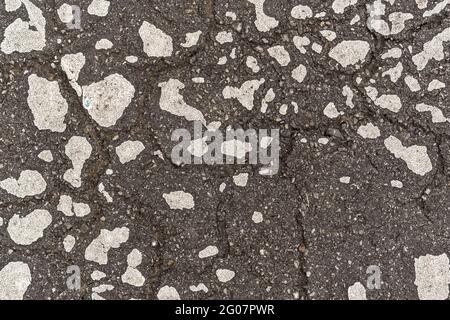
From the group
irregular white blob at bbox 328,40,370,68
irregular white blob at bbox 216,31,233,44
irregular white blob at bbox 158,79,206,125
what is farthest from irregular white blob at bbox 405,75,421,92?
irregular white blob at bbox 158,79,206,125

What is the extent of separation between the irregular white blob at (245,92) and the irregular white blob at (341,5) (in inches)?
16.1

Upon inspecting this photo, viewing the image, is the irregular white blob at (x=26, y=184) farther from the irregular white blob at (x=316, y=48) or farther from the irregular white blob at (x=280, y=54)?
the irregular white blob at (x=316, y=48)

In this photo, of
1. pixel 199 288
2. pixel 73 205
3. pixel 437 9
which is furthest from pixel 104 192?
pixel 437 9

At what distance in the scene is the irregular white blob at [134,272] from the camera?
1998 millimetres

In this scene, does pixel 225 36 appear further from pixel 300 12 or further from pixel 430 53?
pixel 430 53

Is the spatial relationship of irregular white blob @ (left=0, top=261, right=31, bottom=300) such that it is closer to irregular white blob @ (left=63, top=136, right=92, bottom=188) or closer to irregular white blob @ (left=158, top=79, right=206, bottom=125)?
irregular white blob @ (left=63, top=136, right=92, bottom=188)

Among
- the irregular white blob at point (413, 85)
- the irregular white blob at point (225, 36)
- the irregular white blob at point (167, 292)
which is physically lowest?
the irregular white blob at point (167, 292)

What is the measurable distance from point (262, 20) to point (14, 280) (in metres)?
1.42

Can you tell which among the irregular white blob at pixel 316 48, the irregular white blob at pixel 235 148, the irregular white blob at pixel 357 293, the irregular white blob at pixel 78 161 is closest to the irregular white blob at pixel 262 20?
the irregular white blob at pixel 316 48

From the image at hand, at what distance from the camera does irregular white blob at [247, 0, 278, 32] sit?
203 cm

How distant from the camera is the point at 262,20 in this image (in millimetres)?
2029

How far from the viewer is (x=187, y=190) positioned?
2.00 metres

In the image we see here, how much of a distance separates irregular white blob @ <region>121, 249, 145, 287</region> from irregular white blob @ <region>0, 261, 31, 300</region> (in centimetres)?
38
